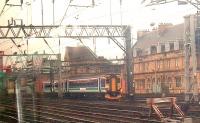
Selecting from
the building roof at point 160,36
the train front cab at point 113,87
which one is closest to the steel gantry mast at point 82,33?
the train front cab at point 113,87

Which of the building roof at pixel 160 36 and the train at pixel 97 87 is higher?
the building roof at pixel 160 36

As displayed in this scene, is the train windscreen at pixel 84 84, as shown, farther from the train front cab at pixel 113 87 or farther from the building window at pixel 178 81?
the building window at pixel 178 81

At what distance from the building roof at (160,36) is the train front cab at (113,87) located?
15.2m

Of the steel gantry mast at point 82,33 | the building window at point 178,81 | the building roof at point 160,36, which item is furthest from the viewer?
the building roof at point 160,36

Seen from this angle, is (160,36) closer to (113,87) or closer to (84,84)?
(84,84)

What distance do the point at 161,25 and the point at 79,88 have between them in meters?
17.1

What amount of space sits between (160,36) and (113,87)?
21034 mm

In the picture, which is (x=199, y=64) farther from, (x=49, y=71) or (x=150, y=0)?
(x=150, y=0)

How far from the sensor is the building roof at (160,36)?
54684 mm

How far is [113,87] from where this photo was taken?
40.8 metres

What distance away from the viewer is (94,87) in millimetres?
42750

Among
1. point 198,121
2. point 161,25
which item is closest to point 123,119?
point 198,121

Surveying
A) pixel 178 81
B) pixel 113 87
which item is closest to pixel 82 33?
pixel 113 87

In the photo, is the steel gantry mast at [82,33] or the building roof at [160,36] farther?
the building roof at [160,36]
